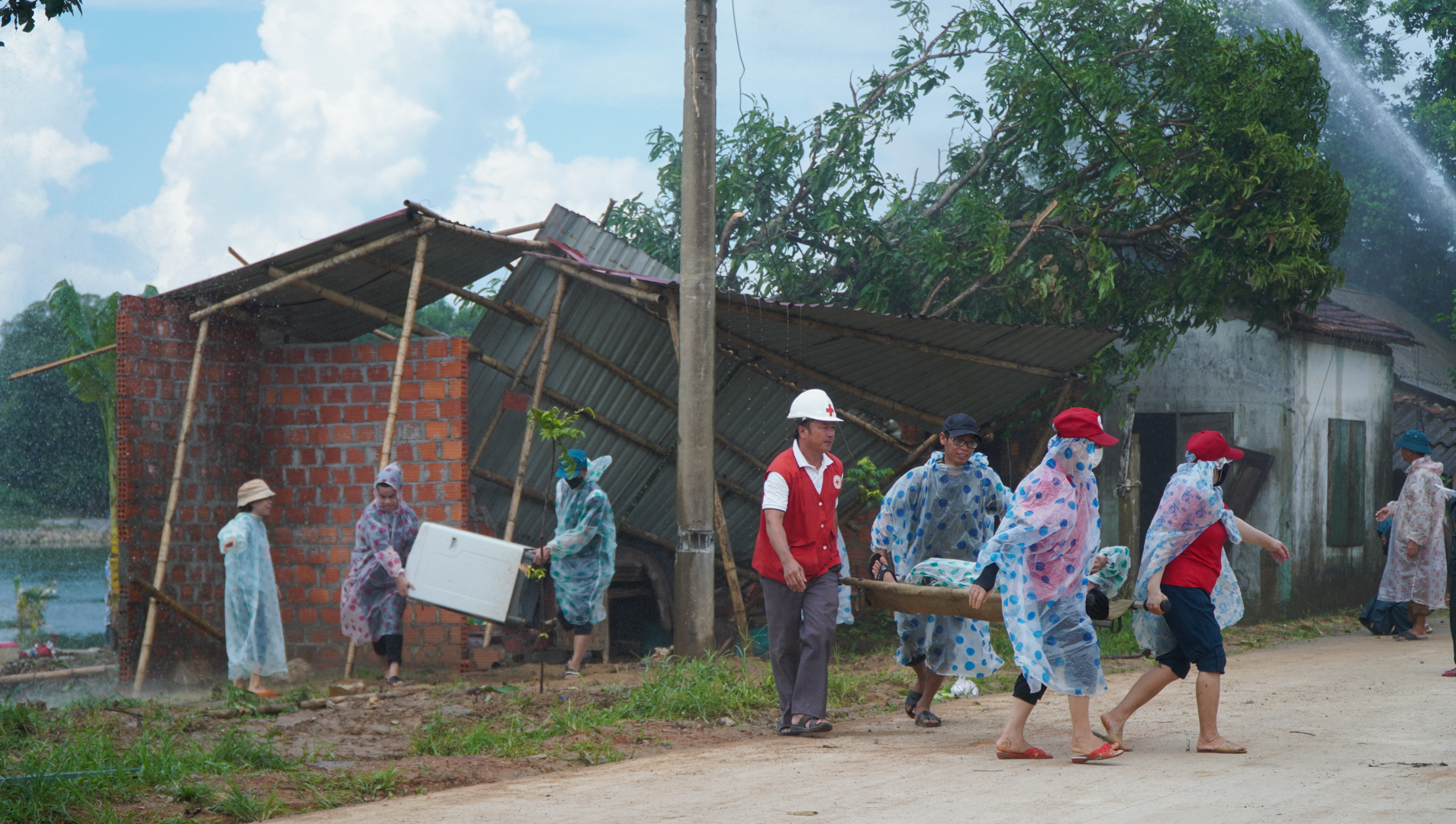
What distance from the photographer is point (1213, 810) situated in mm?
4090

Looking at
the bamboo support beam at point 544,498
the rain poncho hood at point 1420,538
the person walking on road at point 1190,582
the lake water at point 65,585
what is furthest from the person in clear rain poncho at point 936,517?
the lake water at point 65,585

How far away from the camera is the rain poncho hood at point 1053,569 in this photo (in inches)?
201

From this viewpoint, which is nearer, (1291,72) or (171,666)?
(171,666)

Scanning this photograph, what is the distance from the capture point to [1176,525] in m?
5.34

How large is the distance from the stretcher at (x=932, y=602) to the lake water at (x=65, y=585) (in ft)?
36.2

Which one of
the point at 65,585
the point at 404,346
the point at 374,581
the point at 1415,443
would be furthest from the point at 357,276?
the point at 65,585

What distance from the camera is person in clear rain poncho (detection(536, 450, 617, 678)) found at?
853cm

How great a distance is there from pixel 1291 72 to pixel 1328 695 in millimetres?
6380

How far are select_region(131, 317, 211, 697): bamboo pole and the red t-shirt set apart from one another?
6.48m

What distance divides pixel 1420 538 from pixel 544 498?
24.8 ft

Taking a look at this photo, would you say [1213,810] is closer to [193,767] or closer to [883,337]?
[193,767]

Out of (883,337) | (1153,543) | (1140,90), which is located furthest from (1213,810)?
(1140,90)

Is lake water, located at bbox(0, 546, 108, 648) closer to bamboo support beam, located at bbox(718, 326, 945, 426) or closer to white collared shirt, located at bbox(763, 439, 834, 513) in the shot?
bamboo support beam, located at bbox(718, 326, 945, 426)

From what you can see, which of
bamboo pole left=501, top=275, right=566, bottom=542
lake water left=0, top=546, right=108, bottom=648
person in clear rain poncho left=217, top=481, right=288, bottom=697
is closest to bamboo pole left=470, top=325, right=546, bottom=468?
bamboo pole left=501, top=275, right=566, bottom=542
